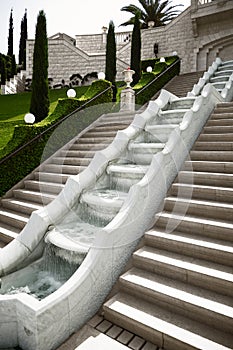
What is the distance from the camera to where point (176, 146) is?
17.9 feet

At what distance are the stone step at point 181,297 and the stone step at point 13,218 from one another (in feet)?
10.5

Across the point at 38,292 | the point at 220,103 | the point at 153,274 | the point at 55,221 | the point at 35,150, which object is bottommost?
the point at 38,292

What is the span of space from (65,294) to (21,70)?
2606cm

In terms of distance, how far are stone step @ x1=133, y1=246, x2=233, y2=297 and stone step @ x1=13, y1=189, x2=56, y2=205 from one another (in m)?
3.26

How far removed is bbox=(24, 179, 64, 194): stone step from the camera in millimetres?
6863

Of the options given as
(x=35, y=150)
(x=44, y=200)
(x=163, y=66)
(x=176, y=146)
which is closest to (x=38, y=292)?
(x=44, y=200)

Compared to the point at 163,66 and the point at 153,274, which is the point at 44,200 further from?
the point at 163,66

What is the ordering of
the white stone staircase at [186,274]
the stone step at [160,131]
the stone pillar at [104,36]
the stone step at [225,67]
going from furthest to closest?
the stone pillar at [104,36] < the stone step at [225,67] < the stone step at [160,131] < the white stone staircase at [186,274]

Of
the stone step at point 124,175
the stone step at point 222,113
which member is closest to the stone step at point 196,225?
the stone step at point 124,175

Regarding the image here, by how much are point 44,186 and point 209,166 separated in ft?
13.5

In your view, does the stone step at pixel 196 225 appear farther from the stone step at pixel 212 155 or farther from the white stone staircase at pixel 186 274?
the stone step at pixel 212 155

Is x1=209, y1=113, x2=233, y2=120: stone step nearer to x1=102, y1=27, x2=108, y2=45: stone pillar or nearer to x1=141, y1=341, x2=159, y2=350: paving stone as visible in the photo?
x1=141, y1=341, x2=159, y2=350: paving stone

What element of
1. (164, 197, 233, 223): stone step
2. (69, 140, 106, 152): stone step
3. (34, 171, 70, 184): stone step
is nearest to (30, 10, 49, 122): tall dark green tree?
(69, 140, 106, 152): stone step

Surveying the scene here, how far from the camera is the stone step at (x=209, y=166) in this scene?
5148 millimetres
